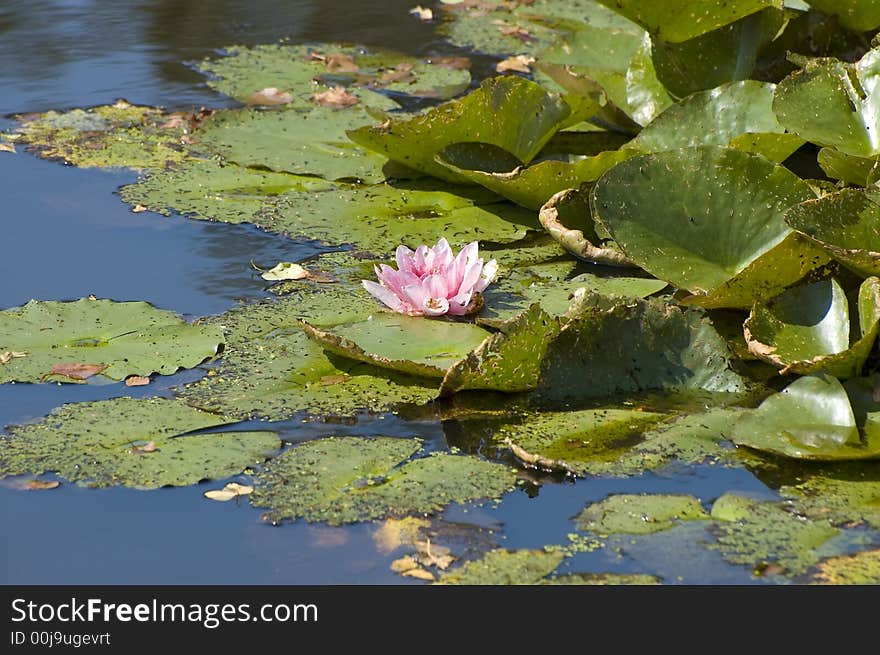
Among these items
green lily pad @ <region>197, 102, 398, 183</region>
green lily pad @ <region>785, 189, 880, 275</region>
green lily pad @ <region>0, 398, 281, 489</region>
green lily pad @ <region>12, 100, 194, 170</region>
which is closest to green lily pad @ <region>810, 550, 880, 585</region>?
green lily pad @ <region>785, 189, 880, 275</region>

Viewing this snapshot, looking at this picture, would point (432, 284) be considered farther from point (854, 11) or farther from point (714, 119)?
point (854, 11)

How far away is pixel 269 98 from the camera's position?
4395mm

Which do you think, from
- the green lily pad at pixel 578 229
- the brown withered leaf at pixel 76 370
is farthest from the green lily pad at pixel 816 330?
the brown withered leaf at pixel 76 370

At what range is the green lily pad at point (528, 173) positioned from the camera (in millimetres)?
3146

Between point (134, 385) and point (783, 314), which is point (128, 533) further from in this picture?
point (783, 314)

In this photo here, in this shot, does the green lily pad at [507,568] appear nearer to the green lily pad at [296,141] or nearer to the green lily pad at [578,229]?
the green lily pad at [578,229]

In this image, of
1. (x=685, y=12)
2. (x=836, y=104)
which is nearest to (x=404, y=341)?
(x=836, y=104)

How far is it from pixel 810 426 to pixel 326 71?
2.91 metres

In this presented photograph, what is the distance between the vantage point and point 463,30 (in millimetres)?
5250

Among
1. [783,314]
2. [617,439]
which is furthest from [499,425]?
[783,314]

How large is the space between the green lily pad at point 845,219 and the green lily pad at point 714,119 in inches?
26.0

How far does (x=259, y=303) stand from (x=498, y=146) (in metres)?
0.88

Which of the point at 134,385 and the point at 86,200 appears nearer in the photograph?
the point at 134,385
